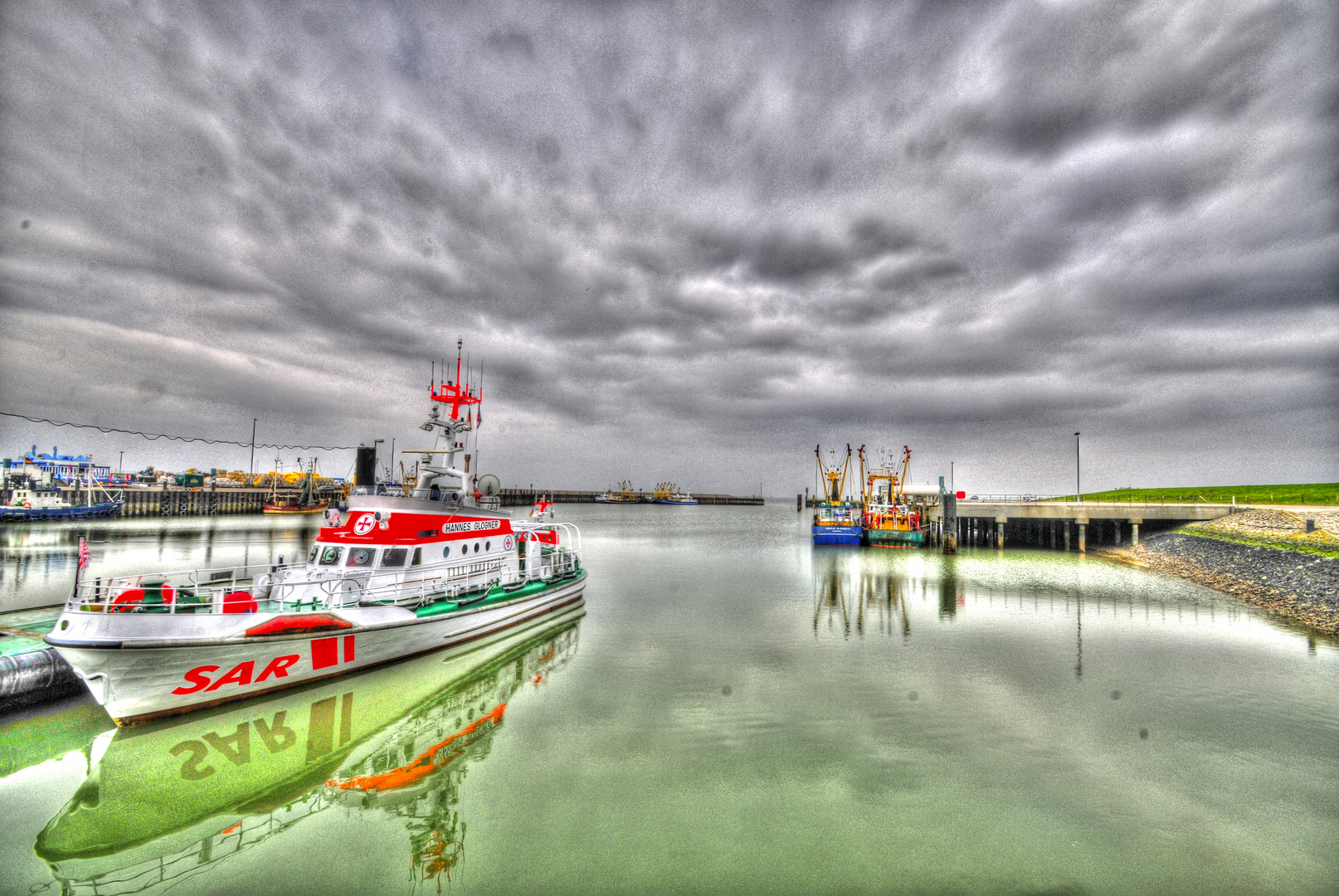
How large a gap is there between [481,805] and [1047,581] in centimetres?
3343

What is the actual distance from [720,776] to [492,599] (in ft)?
31.9

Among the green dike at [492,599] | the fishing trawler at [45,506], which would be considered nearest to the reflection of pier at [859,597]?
the green dike at [492,599]

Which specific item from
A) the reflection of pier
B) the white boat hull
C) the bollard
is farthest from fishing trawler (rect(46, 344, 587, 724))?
the bollard

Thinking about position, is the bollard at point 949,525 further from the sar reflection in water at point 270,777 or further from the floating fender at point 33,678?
the floating fender at point 33,678

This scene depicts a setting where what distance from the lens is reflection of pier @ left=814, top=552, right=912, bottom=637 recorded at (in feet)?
64.6

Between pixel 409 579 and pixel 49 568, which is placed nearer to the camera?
pixel 409 579

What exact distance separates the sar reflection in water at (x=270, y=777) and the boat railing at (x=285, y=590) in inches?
77.7

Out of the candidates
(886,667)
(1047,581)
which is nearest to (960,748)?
(886,667)

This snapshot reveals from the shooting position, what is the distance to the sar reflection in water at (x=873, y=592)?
65.0ft

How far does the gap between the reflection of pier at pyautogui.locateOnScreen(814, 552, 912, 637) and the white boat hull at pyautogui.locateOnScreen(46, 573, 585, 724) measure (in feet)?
46.1

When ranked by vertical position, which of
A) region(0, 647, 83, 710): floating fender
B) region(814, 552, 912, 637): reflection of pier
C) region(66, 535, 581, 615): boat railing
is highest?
region(66, 535, 581, 615): boat railing

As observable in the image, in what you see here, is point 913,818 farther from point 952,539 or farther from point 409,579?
point 952,539

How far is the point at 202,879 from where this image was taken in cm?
610

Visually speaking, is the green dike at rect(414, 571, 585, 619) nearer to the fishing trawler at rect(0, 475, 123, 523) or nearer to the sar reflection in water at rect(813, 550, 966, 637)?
the sar reflection in water at rect(813, 550, 966, 637)
